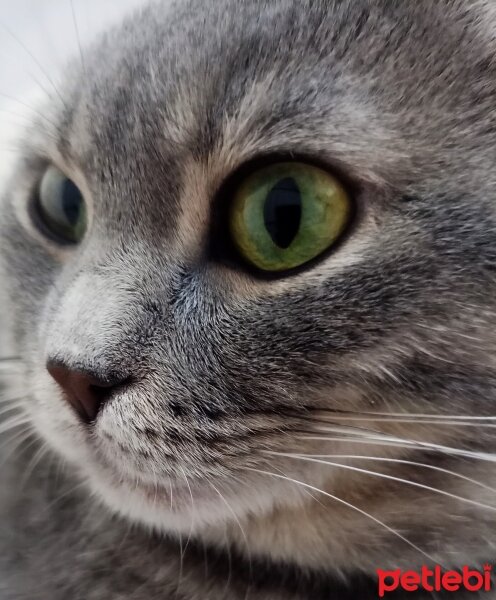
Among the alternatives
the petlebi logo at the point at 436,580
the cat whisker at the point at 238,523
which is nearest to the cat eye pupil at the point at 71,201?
the cat whisker at the point at 238,523

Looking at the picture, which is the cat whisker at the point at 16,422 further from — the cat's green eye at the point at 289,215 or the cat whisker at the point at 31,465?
the cat's green eye at the point at 289,215

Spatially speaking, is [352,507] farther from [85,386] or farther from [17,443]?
[17,443]

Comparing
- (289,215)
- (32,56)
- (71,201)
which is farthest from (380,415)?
(32,56)

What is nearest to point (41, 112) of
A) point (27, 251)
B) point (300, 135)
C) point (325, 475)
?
point (27, 251)

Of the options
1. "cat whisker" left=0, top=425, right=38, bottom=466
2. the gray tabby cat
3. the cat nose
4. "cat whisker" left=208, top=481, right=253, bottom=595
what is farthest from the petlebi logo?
"cat whisker" left=0, top=425, right=38, bottom=466

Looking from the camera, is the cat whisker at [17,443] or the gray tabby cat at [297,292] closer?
the gray tabby cat at [297,292]
